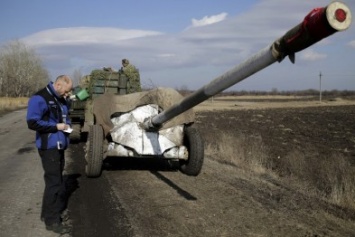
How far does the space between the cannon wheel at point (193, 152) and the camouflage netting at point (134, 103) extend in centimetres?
32

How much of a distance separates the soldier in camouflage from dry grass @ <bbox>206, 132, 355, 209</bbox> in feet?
9.54

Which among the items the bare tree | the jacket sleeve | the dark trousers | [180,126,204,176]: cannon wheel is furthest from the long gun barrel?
the bare tree

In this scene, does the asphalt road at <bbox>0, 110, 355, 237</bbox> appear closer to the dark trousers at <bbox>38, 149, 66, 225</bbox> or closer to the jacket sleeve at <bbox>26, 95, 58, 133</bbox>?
the dark trousers at <bbox>38, 149, 66, 225</bbox>

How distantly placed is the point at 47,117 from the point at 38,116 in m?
0.18

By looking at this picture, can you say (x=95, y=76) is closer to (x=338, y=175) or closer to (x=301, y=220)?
(x=338, y=175)

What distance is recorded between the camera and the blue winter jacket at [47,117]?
5531 millimetres

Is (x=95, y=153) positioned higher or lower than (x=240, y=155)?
higher

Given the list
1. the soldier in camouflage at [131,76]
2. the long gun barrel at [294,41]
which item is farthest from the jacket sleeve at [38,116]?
the soldier in camouflage at [131,76]

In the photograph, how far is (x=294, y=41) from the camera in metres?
3.79

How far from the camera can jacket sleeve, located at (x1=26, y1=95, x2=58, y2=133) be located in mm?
5508

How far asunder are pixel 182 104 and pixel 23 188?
3357 mm

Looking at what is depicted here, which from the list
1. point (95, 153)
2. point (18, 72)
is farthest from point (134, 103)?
point (18, 72)

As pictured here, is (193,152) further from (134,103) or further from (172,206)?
(172,206)

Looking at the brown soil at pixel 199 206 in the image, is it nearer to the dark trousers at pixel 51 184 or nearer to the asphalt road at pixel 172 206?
the asphalt road at pixel 172 206
